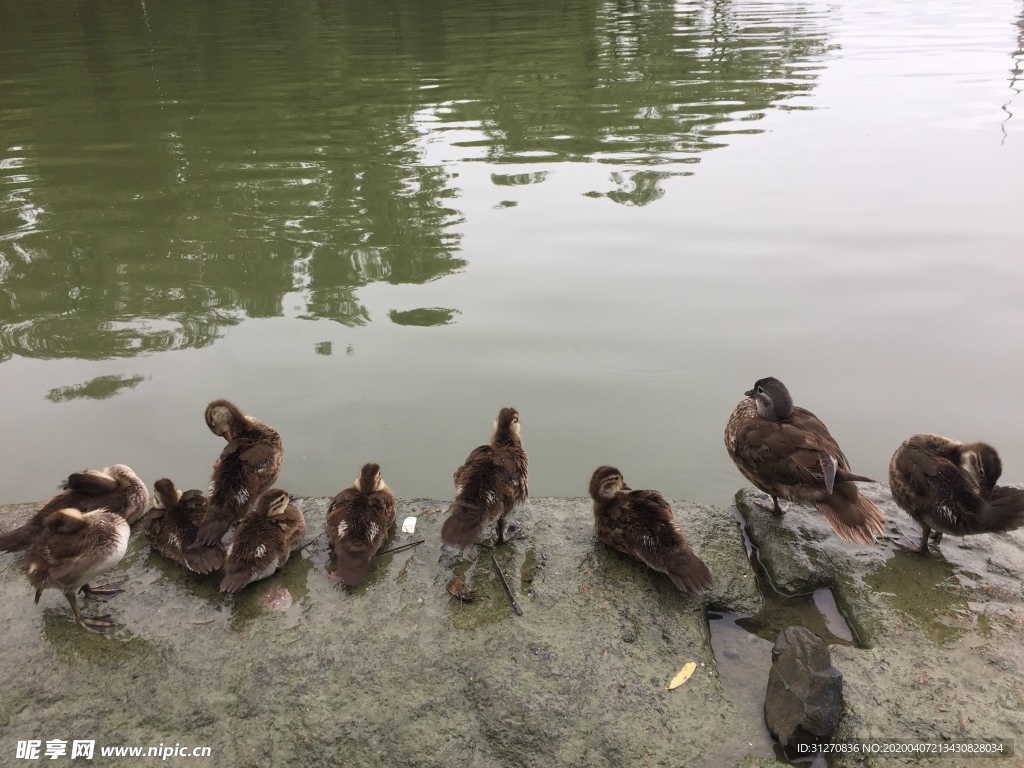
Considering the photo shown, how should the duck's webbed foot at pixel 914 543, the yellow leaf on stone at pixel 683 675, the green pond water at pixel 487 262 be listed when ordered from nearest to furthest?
the yellow leaf on stone at pixel 683 675, the duck's webbed foot at pixel 914 543, the green pond water at pixel 487 262

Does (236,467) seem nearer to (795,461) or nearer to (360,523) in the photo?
(360,523)

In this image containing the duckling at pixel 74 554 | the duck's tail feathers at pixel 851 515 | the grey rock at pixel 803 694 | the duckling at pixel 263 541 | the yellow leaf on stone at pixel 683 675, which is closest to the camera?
the grey rock at pixel 803 694

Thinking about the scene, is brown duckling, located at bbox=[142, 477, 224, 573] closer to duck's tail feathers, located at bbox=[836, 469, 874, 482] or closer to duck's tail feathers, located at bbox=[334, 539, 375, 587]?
duck's tail feathers, located at bbox=[334, 539, 375, 587]

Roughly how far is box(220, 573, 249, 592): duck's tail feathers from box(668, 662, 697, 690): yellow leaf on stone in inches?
88.7

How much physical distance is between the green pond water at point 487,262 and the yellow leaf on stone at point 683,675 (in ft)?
5.81

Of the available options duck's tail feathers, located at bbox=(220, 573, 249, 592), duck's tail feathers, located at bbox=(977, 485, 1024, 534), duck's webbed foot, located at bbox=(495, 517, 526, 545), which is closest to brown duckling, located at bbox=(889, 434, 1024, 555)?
duck's tail feathers, located at bbox=(977, 485, 1024, 534)

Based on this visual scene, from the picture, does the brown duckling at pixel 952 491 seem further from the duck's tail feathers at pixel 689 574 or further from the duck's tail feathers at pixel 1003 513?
the duck's tail feathers at pixel 689 574

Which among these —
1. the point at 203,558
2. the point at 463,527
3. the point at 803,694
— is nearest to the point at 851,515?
the point at 803,694

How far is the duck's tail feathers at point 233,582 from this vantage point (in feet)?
12.5

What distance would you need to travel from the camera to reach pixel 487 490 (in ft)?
13.3

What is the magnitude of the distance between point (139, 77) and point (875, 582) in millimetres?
18012

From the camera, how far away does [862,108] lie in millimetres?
12242

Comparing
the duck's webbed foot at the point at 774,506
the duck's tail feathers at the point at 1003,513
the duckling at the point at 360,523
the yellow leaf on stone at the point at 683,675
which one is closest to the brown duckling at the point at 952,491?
the duck's tail feathers at the point at 1003,513

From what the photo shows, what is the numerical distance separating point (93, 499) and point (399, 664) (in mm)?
2244
